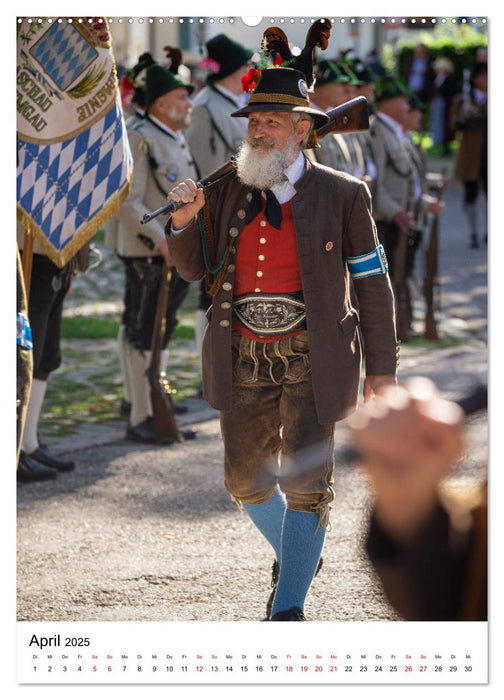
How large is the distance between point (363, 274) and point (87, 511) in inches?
89.7

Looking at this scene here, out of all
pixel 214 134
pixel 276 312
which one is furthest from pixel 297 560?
pixel 214 134

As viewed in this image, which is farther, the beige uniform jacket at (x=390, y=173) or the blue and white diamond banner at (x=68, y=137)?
the beige uniform jacket at (x=390, y=173)

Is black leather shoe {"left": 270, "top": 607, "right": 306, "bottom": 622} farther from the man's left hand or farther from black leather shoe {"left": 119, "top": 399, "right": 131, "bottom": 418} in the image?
black leather shoe {"left": 119, "top": 399, "right": 131, "bottom": 418}

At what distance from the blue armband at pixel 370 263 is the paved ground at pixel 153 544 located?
70 centimetres

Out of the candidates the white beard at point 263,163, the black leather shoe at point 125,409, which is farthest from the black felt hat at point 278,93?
the black leather shoe at point 125,409

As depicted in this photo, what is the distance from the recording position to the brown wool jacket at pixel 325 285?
3.86 metres

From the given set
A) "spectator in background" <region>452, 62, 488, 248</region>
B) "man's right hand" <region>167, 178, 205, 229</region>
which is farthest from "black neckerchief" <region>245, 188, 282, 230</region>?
"spectator in background" <region>452, 62, 488, 248</region>

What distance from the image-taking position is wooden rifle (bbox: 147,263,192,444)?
6.80 m

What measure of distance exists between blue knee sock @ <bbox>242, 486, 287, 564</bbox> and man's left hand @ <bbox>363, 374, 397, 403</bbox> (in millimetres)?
573

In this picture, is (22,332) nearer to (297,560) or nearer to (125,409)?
(297,560)

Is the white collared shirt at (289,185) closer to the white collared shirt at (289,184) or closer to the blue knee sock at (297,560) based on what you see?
the white collared shirt at (289,184)

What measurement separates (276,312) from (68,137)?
4.65ft
